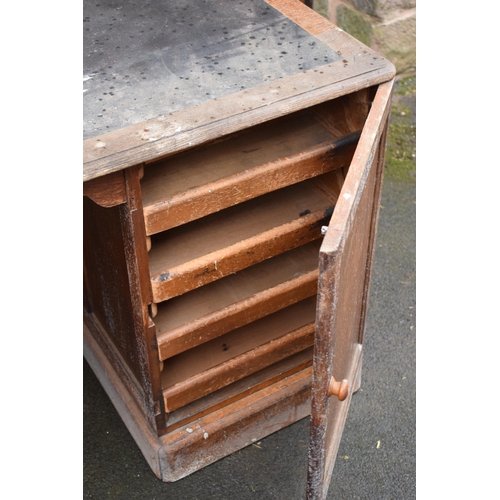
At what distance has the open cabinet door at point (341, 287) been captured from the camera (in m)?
1.30

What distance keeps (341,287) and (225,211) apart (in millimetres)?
584

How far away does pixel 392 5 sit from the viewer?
3174 mm

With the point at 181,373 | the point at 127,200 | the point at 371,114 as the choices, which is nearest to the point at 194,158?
the point at 127,200

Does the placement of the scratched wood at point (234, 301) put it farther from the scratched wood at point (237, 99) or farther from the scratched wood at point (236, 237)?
the scratched wood at point (237, 99)

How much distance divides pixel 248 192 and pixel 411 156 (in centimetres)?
188

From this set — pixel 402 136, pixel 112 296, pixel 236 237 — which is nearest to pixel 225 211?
pixel 236 237

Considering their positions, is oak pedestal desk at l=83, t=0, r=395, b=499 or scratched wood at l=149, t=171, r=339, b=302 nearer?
oak pedestal desk at l=83, t=0, r=395, b=499

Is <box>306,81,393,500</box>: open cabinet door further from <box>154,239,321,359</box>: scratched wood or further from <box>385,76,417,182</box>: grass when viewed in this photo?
<box>385,76,417,182</box>: grass

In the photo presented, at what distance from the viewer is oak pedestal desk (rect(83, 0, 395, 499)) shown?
154 cm

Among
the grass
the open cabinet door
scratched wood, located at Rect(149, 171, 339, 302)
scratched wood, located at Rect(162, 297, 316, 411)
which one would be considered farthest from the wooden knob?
the grass

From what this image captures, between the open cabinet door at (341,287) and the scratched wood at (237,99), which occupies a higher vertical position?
the scratched wood at (237,99)

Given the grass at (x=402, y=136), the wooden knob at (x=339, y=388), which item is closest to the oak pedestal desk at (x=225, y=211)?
the wooden knob at (x=339, y=388)

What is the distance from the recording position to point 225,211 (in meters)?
1.96

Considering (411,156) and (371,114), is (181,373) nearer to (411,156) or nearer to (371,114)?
(371,114)
